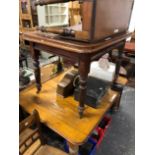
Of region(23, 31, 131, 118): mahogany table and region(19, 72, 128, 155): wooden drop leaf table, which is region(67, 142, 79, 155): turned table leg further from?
region(23, 31, 131, 118): mahogany table

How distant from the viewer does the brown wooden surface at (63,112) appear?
85cm

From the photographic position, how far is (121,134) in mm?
1411

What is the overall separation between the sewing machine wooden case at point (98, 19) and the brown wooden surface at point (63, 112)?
554 mm

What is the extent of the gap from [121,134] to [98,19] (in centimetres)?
123

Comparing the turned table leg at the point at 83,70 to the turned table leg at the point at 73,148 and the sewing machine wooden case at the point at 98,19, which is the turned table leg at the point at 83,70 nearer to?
the sewing machine wooden case at the point at 98,19

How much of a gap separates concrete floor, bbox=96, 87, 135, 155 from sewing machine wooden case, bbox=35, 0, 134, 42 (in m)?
1.04

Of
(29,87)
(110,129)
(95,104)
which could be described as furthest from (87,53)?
(110,129)

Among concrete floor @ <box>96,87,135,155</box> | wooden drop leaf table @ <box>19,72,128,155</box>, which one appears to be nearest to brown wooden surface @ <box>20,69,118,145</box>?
wooden drop leaf table @ <box>19,72,128,155</box>

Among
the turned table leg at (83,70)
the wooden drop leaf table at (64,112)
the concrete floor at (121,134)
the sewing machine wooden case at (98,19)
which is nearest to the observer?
the sewing machine wooden case at (98,19)

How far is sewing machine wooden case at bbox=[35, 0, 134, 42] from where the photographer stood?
59 cm

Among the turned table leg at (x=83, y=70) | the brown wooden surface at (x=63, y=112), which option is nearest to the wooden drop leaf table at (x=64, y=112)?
the brown wooden surface at (x=63, y=112)
